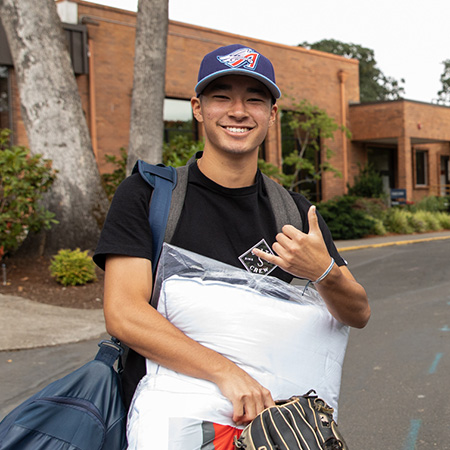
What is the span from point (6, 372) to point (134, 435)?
421 centimetres

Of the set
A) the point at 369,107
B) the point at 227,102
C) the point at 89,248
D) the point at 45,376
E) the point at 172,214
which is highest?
the point at 369,107

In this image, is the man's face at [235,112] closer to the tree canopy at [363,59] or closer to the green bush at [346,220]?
the green bush at [346,220]

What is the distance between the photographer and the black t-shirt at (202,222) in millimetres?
1842

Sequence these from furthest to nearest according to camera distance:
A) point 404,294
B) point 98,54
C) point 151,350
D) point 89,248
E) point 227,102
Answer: point 98,54, point 89,248, point 404,294, point 227,102, point 151,350

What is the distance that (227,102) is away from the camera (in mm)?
2062

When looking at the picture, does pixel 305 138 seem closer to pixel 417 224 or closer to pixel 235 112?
pixel 417 224

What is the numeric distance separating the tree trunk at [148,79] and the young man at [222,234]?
8766 millimetres

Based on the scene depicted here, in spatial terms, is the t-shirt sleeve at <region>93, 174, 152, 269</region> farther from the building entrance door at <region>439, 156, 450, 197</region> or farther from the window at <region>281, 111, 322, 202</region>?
the building entrance door at <region>439, 156, 450, 197</region>

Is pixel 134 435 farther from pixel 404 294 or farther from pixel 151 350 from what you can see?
pixel 404 294

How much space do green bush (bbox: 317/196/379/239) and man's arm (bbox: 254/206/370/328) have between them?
16.7m

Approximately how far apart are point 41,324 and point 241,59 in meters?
5.79

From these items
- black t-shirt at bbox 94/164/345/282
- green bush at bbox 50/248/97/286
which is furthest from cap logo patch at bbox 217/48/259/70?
green bush at bbox 50/248/97/286

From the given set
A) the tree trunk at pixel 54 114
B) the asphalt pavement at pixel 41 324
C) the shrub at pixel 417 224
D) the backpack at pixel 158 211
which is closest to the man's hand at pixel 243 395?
the backpack at pixel 158 211

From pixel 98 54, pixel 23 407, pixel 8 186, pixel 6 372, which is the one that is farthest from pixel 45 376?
pixel 98 54
